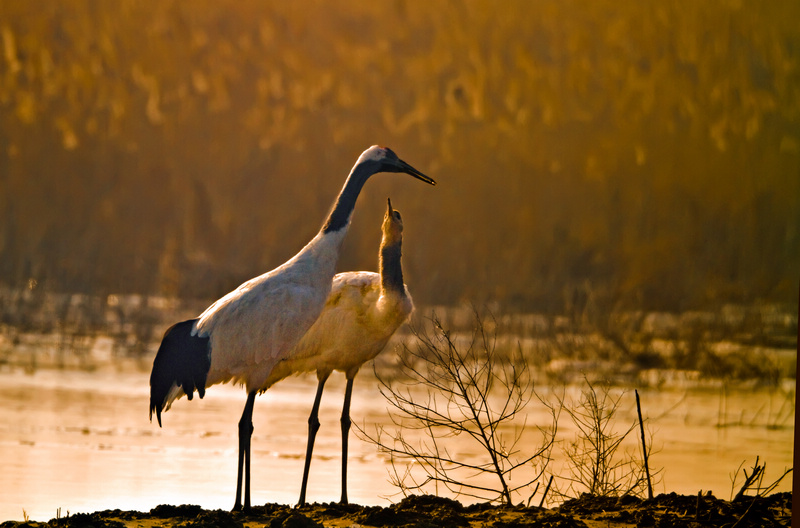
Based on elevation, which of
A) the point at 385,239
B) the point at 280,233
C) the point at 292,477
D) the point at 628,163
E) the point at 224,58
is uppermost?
the point at 224,58

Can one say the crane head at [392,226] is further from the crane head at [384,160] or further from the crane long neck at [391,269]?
the crane head at [384,160]

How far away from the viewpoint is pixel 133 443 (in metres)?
7.87

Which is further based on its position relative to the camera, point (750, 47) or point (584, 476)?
point (750, 47)

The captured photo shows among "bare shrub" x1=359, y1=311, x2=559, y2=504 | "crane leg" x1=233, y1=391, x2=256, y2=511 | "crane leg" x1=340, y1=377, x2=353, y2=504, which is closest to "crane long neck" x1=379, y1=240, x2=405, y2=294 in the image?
"crane leg" x1=340, y1=377, x2=353, y2=504

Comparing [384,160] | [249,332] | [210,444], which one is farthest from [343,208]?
[210,444]

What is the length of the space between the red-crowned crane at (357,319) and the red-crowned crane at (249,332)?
0.41m

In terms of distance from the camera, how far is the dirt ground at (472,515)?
465 cm

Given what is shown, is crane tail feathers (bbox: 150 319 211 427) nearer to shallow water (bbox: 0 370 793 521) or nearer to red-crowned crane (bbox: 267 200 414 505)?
red-crowned crane (bbox: 267 200 414 505)

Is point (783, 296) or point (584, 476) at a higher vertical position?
point (783, 296)

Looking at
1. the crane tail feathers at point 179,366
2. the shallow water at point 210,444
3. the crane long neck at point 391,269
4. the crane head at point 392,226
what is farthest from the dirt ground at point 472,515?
the crane head at point 392,226

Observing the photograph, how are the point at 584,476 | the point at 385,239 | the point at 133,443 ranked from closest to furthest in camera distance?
the point at 385,239, the point at 584,476, the point at 133,443

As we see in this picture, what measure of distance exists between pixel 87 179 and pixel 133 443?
8.40 ft

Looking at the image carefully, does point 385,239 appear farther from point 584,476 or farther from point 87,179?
point 87,179

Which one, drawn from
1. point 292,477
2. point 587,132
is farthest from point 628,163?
point 292,477
